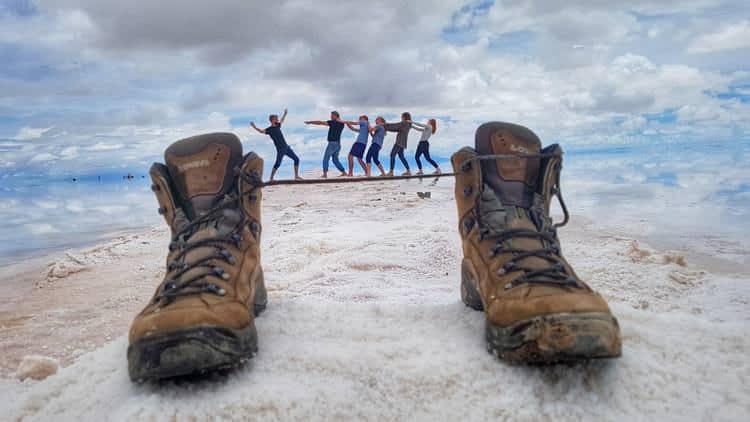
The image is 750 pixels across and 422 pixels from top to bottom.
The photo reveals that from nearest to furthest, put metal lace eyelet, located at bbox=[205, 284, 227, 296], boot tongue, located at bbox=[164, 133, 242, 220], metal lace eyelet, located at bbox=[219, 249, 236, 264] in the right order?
metal lace eyelet, located at bbox=[205, 284, 227, 296]
metal lace eyelet, located at bbox=[219, 249, 236, 264]
boot tongue, located at bbox=[164, 133, 242, 220]

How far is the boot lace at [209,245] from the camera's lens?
1.60m

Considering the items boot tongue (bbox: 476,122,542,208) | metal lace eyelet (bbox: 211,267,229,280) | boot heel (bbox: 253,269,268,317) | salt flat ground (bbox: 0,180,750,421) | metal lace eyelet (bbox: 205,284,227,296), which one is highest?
boot tongue (bbox: 476,122,542,208)

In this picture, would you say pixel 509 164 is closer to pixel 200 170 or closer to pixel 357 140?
pixel 200 170

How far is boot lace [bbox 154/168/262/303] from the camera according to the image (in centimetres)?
160

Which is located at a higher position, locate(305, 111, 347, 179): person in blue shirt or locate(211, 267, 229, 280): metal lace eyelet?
locate(305, 111, 347, 179): person in blue shirt

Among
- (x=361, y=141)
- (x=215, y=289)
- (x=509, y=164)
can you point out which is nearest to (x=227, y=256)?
(x=215, y=289)

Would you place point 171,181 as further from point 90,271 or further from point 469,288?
point 90,271

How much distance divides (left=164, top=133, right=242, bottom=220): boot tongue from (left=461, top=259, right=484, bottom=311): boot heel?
1.04 meters

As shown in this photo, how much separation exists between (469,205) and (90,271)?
A: 425cm

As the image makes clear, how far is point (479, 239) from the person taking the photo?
189 centimetres

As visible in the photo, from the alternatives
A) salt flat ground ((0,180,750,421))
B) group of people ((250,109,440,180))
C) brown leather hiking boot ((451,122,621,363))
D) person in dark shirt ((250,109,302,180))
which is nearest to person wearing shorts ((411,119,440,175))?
group of people ((250,109,440,180))

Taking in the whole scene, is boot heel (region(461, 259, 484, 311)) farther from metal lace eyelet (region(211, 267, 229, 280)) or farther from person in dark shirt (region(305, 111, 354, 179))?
person in dark shirt (region(305, 111, 354, 179))

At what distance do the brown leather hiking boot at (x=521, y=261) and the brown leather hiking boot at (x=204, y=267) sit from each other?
2.73ft

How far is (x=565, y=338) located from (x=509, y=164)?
83 centimetres
